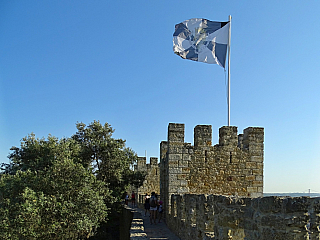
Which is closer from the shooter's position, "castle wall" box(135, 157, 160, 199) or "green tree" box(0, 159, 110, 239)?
"green tree" box(0, 159, 110, 239)

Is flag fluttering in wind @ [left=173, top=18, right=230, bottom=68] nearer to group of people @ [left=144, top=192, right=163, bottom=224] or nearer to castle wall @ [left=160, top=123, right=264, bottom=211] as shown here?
castle wall @ [left=160, top=123, right=264, bottom=211]

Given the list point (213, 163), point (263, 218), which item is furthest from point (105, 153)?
point (263, 218)

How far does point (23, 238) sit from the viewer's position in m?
8.84

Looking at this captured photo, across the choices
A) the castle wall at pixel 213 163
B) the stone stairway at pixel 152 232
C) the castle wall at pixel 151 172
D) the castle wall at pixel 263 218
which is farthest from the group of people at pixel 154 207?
the castle wall at pixel 151 172

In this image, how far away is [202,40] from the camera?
456 inches

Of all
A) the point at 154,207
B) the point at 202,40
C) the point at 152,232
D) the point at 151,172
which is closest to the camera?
the point at 152,232

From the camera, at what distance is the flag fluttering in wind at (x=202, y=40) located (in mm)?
11398

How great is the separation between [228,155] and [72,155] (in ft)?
18.8

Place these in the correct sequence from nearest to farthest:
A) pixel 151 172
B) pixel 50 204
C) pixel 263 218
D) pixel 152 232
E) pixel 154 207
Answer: pixel 263 218 < pixel 50 204 < pixel 152 232 < pixel 154 207 < pixel 151 172

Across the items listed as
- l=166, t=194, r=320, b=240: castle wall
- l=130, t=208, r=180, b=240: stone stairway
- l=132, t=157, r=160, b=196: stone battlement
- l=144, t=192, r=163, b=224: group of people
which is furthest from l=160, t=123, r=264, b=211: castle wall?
l=132, t=157, r=160, b=196: stone battlement

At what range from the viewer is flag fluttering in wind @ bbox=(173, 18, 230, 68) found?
11.4 meters

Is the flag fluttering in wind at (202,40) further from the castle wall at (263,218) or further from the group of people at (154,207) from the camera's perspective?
the castle wall at (263,218)

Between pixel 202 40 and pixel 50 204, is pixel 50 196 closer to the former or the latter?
pixel 50 204

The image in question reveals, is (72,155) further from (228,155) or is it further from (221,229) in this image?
(221,229)
